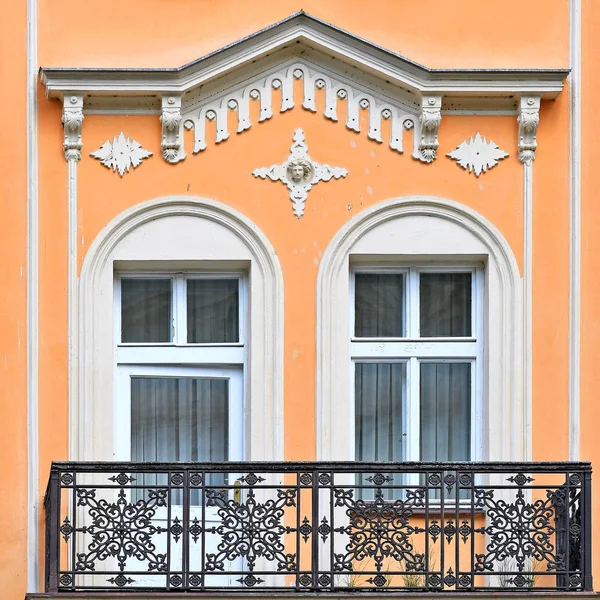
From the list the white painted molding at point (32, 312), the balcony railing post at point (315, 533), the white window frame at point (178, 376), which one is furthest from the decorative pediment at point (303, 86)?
the balcony railing post at point (315, 533)

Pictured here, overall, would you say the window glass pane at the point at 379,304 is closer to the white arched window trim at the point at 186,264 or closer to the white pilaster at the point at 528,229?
the white arched window trim at the point at 186,264

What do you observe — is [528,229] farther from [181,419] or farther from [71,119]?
[71,119]

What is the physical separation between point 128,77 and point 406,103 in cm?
217

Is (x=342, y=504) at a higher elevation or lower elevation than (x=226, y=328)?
lower

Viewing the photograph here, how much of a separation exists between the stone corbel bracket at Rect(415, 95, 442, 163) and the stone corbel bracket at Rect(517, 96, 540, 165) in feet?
2.09

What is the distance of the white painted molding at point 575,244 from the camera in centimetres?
1430

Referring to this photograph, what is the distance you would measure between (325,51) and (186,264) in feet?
6.47

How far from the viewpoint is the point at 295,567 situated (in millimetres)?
13367

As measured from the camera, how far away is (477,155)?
14.5 meters

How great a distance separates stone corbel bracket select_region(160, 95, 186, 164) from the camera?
14.3 meters

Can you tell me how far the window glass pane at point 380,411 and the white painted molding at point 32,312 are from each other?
2.49 meters

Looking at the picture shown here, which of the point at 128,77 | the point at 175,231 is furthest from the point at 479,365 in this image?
the point at 128,77
